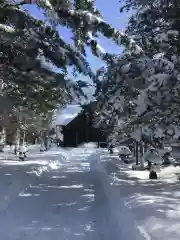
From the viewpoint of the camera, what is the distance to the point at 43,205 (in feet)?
42.0

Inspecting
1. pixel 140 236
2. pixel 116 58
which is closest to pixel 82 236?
pixel 140 236

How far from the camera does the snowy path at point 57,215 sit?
28.8 feet

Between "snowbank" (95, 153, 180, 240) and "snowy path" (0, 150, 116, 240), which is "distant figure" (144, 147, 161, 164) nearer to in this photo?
"snowbank" (95, 153, 180, 240)

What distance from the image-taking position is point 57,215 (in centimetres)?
1114

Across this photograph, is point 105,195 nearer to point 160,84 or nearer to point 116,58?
point 116,58

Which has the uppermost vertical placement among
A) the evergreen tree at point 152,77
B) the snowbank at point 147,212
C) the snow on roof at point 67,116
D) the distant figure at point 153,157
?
the snow on roof at point 67,116

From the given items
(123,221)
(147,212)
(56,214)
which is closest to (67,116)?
(56,214)

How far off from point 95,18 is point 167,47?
204 centimetres

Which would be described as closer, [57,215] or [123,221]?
[123,221]

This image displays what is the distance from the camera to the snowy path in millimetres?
8789

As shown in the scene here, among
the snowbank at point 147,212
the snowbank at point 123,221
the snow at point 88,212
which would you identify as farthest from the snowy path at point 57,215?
the snowbank at point 147,212

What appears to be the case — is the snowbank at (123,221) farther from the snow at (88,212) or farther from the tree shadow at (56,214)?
the tree shadow at (56,214)

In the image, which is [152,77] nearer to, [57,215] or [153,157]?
[57,215]

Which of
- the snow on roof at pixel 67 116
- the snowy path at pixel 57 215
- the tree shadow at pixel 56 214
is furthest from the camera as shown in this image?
the snow on roof at pixel 67 116
